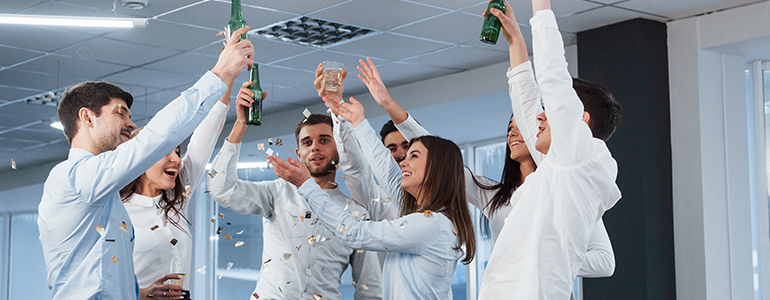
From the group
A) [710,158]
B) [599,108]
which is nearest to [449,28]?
[710,158]

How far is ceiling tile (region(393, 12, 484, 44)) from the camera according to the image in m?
5.13

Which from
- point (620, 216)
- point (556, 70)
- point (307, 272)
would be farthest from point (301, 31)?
point (556, 70)

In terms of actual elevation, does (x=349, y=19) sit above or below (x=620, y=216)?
above

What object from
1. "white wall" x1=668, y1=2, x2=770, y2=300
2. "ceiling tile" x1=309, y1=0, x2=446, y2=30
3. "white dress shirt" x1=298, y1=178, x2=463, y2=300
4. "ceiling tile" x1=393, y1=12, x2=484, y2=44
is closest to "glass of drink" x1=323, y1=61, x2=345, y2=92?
"white dress shirt" x1=298, y1=178, x2=463, y2=300

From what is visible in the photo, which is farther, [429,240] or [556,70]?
[429,240]

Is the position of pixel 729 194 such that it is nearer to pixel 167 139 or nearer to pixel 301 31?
pixel 301 31

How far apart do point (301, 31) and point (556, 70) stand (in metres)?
3.86

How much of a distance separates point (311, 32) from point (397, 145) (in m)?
2.06

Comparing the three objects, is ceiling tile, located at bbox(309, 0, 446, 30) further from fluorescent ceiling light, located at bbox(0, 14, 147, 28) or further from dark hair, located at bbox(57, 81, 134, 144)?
dark hair, located at bbox(57, 81, 134, 144)

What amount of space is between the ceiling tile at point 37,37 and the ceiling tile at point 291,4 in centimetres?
137

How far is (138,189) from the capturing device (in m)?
2.85

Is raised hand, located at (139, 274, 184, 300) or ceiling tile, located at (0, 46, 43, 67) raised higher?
ceiling tile, located at (0, 46, 43, 67)

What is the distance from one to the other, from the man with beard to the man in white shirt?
0.60m

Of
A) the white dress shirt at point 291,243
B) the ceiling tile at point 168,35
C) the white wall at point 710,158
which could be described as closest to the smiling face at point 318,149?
the white dress shirt at point 291,243
